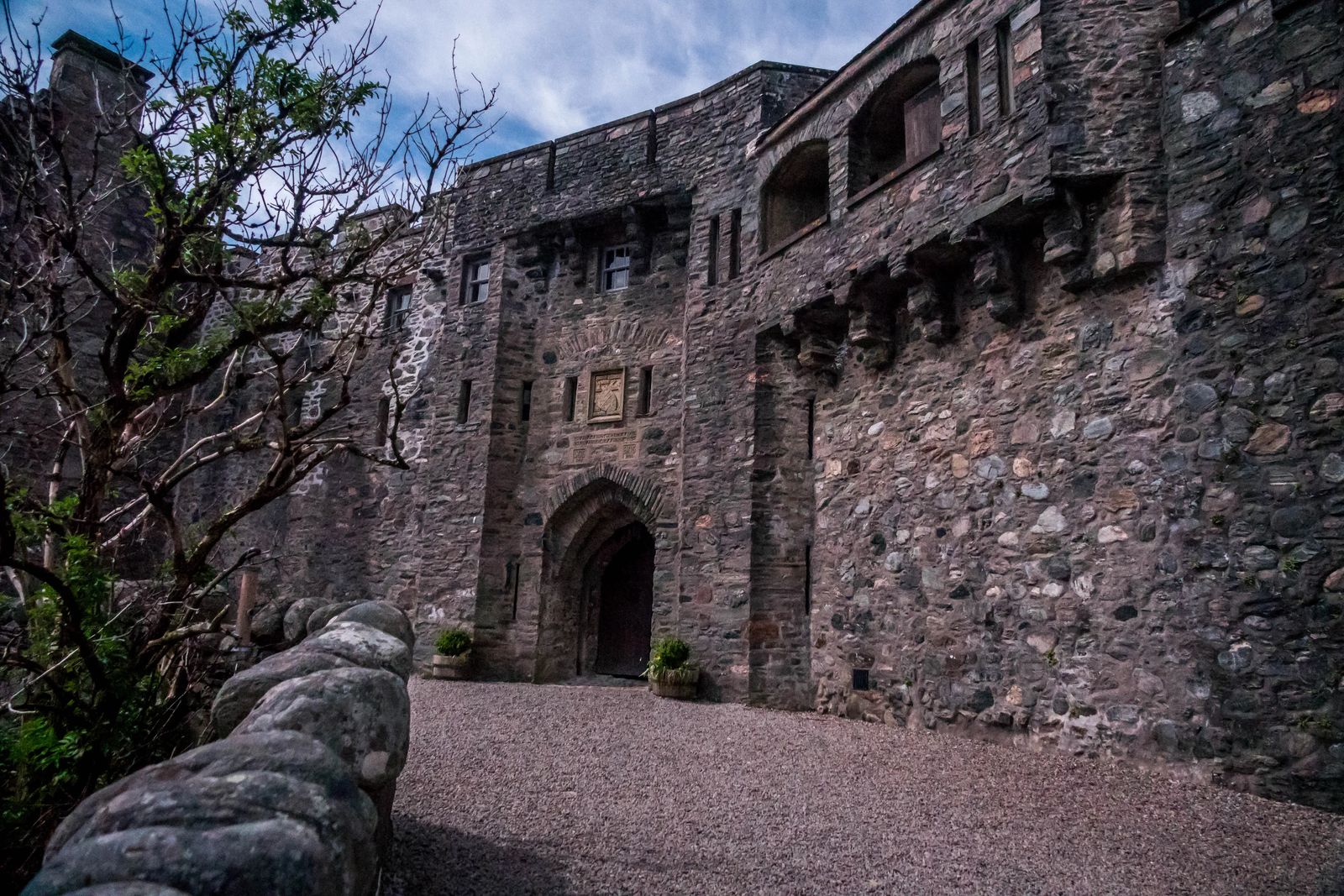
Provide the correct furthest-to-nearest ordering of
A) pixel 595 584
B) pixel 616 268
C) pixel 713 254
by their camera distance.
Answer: pixel 616 268
pixel 595 584
pixel 713 254

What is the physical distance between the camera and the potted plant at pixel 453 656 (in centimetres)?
1126

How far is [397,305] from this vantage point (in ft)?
51.2

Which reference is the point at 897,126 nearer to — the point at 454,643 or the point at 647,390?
the point at 647,390

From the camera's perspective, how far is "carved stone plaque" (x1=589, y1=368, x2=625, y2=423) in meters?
11.8

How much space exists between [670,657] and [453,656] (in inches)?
143

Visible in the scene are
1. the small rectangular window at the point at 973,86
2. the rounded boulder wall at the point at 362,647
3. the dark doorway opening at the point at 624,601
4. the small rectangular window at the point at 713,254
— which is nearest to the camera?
the rounded boulder wall at the point at 362,647

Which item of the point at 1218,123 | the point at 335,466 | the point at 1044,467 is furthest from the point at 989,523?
the point at 335,466

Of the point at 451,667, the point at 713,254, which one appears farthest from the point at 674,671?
the point at 713,254

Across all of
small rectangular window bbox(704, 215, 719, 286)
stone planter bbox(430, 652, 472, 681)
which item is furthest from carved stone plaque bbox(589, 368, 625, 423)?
stone planter bbox(430, 652, 472, 681)

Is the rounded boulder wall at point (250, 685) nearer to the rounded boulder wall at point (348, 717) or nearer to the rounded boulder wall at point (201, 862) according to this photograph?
the rounded boulder wall at point (348, 717)

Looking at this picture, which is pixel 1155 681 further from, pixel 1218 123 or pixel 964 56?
pixel 964 56

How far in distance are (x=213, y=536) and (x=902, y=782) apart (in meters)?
4.68

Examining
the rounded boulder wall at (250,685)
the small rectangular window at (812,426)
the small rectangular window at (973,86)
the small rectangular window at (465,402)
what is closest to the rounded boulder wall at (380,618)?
the rounded boulder wall at (250,685)

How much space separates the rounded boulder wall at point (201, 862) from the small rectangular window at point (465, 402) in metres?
11.0
